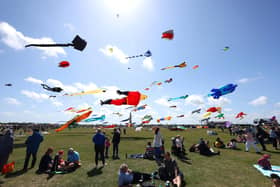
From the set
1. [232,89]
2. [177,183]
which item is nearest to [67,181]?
[177,183]

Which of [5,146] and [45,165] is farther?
[45,165]

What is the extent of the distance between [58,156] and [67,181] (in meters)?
1.93

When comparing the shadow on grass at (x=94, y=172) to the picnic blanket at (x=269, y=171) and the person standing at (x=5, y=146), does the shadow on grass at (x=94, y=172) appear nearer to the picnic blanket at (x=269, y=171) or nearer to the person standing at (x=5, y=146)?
the person standing at (x=5, y=146)

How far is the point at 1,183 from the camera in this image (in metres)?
6.34

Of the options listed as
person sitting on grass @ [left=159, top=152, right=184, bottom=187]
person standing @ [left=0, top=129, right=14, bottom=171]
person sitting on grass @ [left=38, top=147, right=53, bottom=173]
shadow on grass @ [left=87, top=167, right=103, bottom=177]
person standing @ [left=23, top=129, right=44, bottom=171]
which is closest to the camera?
person sitting on grass @ [left=159, top=152, right=184, bottom=187]

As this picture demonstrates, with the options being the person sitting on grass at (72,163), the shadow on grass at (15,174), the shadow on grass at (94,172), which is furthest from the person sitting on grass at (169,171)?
the shadow on grass at (15,174)

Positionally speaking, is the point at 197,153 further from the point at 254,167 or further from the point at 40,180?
the point at 40,180

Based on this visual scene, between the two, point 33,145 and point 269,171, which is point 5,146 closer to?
point 33,145

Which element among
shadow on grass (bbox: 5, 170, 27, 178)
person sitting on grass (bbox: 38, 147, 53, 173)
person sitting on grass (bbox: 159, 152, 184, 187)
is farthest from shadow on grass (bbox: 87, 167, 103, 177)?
shadow on grass (bbox: 5, 170, 27, 178)

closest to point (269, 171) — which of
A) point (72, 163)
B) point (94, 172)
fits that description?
point (94, 172)

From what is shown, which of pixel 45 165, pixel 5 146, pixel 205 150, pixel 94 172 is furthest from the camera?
pixel 205 150

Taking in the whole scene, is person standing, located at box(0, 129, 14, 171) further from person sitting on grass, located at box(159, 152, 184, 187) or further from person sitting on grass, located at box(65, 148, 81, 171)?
person sitting on grass, located at box(159, 152, 184, 187)

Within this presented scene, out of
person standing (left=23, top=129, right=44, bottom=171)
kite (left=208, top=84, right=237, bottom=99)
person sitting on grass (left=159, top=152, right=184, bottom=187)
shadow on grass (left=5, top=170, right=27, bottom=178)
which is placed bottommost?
shadow on grass (left=5, top=170, right=27, bottom=178)

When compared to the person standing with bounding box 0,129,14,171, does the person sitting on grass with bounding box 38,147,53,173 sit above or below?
below
